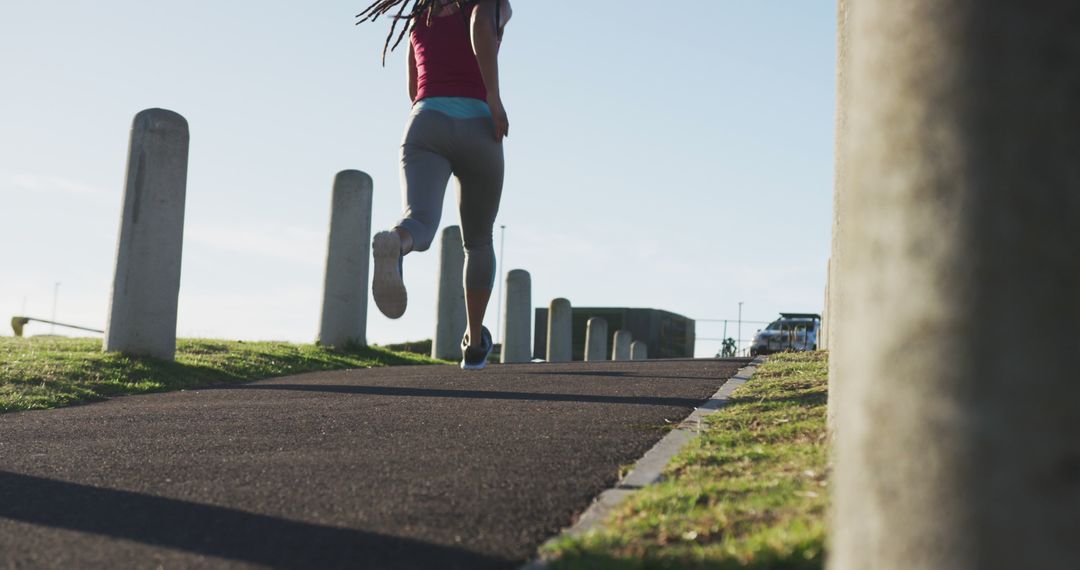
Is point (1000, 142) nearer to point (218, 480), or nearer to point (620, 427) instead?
point (218, 480)

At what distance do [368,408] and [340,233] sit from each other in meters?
8.10

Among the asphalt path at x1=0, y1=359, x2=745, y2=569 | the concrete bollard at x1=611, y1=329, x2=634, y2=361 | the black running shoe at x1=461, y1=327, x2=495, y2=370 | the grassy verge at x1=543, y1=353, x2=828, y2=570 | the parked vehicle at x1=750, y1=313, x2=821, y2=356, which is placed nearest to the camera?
the grassy verge at x1=543, y1=353, x2=828, y2=570

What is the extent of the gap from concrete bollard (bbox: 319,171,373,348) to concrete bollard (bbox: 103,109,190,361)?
3499 mm

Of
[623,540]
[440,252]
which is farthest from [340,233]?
[623,540]

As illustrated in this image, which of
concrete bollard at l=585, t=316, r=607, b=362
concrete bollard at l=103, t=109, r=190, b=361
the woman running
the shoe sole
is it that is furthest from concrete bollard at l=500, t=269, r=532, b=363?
the shoe sole

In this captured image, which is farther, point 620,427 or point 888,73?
point 620,427

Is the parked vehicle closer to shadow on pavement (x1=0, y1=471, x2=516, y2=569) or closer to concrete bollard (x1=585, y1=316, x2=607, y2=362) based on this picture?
concrete bollard (x1=585, y1=316, x2=607, y2=362)

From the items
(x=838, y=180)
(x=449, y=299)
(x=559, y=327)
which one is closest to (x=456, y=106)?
(x=838, y=180)

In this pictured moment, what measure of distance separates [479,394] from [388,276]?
1856 mm

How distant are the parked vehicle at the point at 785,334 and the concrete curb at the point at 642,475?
25.1 metres

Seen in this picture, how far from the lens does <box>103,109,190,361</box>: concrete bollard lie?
32.9ft

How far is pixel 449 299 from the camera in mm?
17266

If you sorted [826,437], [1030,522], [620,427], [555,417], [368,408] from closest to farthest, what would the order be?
[1030,522] → [826,437] → [620,427] → [555,417] → [368,408]

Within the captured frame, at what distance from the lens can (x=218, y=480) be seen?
142 inches
